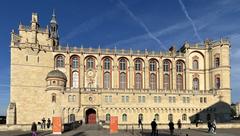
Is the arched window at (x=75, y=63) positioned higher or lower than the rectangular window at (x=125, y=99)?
higher

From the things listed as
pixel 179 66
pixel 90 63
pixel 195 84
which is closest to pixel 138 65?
pixel 179 66

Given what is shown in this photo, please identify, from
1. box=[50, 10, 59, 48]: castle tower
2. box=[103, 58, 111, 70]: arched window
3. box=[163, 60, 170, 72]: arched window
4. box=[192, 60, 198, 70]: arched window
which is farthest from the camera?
box=[50, 10, 59, 48]: castle tower

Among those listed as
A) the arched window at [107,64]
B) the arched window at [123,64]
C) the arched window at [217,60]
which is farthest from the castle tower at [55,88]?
the arched window at [217,60]

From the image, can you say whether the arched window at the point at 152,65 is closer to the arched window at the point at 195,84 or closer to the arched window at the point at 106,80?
the arched window at the point at 195,84

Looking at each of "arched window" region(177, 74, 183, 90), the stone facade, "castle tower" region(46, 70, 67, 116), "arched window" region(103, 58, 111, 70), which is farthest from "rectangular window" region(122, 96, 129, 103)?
"arched window" region(177, 74, 183, 90)

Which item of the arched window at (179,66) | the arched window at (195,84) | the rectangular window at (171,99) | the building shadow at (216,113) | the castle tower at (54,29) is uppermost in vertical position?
the castle tower at (54,29)

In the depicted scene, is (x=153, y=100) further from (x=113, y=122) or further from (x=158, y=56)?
(x=113, y=122)

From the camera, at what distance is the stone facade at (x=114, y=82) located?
71875mm

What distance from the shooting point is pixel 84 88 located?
237ft

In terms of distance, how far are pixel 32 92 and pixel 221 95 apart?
42858 mm

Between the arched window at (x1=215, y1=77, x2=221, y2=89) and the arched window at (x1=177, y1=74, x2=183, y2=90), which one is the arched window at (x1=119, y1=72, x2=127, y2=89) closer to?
the arched window at (x1=177, y1=74, x2=183, y2=90)

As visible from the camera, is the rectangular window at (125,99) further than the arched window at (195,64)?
No

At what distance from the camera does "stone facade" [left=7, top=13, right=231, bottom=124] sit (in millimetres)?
71875

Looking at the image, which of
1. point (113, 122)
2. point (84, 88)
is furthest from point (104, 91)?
point (113, 122)
